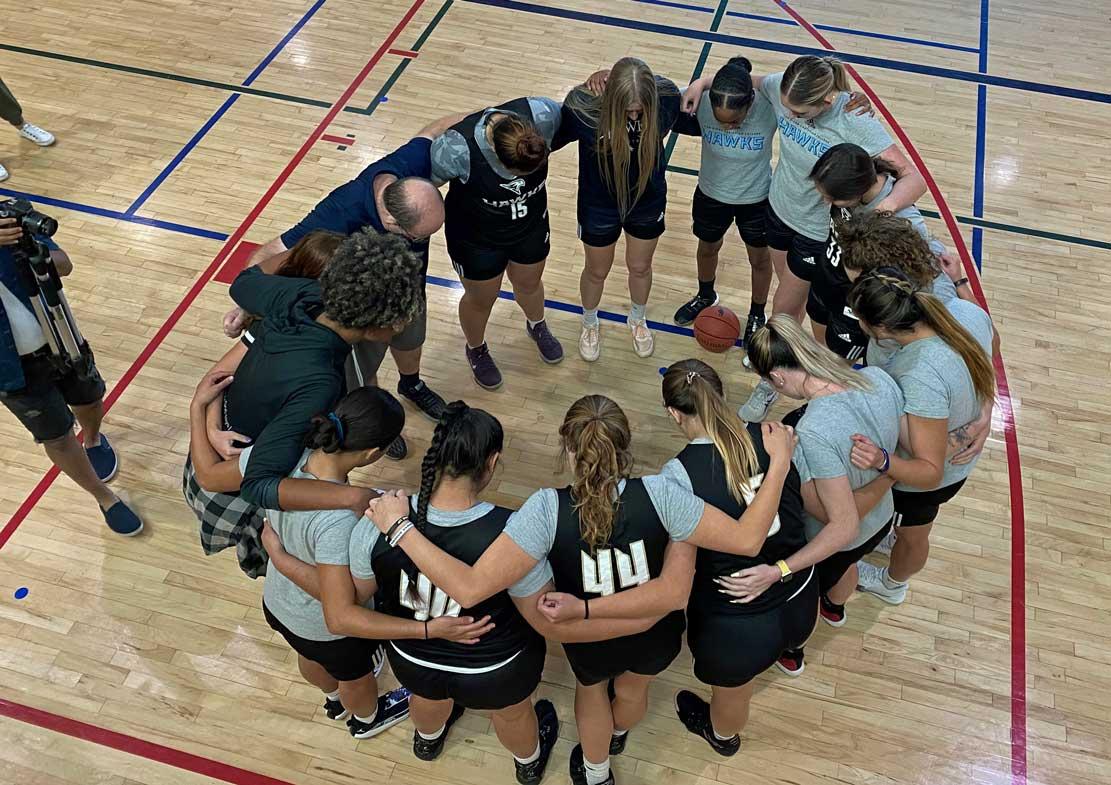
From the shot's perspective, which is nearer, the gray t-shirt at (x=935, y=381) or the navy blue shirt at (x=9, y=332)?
the gray t-shirt at (x=935, y=381)

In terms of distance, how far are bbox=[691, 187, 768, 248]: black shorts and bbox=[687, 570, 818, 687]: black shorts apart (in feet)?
6.87

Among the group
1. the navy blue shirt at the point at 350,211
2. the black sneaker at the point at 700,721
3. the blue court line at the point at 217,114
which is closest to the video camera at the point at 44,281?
the navy blue shirt at the point at 350,211

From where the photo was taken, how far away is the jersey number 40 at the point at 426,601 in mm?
2395

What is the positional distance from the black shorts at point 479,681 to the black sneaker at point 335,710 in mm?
767

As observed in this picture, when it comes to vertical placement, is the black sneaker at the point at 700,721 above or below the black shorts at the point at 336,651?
below

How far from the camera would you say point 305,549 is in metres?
2.54

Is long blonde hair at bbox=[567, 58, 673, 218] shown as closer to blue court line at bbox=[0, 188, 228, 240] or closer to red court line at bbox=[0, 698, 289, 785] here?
Result: blue court line at bbox=[0, 188, 228, 240]

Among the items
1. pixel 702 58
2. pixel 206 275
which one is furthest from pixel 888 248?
pixel 702 58

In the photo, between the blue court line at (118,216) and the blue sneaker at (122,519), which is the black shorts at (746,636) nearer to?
the blue sneaker at (122,519)

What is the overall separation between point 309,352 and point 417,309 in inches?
15.1

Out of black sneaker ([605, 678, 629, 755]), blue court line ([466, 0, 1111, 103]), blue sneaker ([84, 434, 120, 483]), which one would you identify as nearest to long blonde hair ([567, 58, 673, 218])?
black sneaker ([605, 678, 629, 755])

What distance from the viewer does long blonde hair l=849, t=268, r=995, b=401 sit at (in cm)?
269

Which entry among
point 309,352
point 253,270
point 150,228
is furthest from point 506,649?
point 150,228

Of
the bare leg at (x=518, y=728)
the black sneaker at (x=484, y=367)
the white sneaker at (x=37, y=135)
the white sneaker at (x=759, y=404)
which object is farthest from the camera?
the white sneaker at (x=37, y=135)
